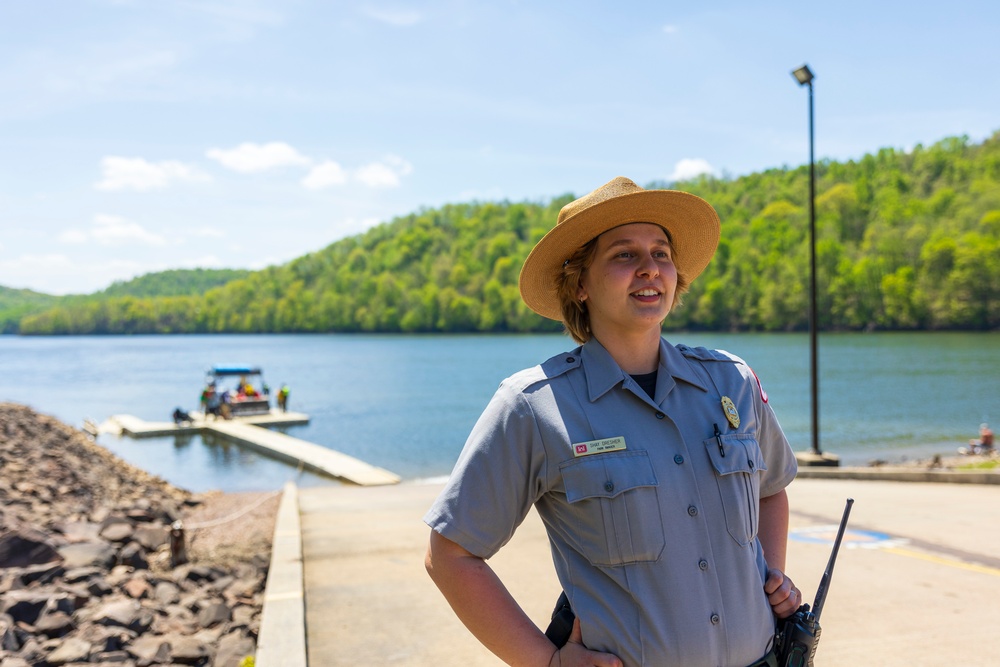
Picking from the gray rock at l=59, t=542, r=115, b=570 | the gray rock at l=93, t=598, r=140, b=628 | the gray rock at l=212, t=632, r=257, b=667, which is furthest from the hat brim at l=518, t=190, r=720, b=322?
the gray rock at l=59, t=542, r=115, b=570

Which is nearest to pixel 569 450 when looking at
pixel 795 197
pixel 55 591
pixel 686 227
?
pixel 686 227

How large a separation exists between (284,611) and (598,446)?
429 centimetres

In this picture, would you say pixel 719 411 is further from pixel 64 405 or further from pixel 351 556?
pixel 64 405

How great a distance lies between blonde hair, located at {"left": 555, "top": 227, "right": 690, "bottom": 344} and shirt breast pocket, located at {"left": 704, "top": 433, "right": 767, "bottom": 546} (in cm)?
41

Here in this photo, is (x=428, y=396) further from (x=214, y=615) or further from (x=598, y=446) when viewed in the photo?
(x=598, y=446)

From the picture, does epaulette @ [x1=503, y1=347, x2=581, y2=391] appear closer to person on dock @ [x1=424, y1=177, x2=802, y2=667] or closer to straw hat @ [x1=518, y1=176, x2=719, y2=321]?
person on dock @ [x1=424, y1=177, x2=802, y2=667]

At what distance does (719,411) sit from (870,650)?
3.36 metres

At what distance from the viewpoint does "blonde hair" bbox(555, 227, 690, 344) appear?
227 cm

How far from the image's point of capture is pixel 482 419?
199 centimetres

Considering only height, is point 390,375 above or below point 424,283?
below

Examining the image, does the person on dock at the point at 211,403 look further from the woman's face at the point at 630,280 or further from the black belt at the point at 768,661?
the black belt at the point at 768,661

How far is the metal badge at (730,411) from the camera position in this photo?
2051 mm

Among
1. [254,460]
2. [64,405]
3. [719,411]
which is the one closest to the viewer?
[719,411]

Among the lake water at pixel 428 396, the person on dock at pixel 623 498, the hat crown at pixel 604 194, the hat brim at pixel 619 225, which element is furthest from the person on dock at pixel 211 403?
the person on dock at pixel 623 498
